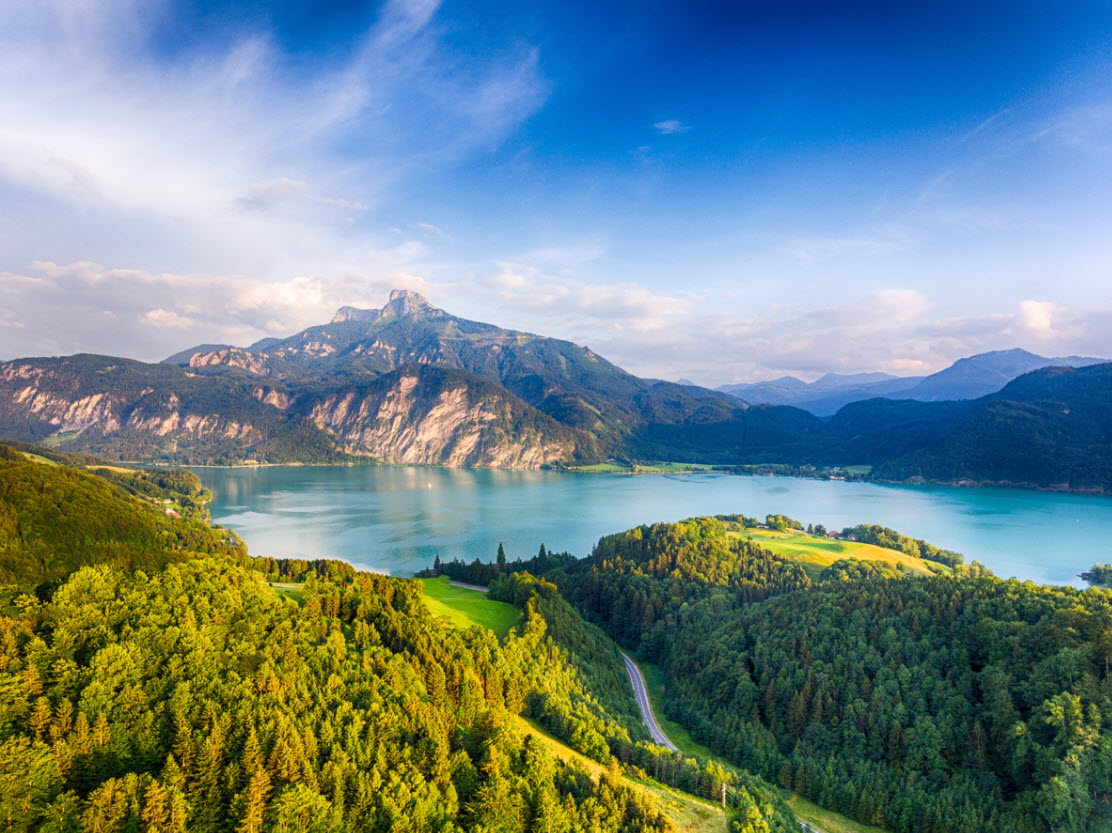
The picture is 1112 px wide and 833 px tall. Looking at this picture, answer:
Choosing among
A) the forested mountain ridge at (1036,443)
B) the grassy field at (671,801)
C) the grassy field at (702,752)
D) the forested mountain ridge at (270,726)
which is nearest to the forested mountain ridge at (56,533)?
the forested mountain ridge at (270,726)

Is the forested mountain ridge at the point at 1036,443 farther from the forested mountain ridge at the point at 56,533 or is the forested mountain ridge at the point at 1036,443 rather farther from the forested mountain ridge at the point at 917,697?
the forested mountain ridge at the point at 56,533

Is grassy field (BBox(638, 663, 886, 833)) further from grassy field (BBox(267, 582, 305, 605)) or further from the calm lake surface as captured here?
the calm lake surface

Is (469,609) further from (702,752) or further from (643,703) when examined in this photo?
(702,752)

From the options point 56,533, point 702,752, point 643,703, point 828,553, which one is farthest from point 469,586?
point 828,553

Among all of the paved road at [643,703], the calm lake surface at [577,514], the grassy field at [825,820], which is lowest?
the paved road at [643,703]

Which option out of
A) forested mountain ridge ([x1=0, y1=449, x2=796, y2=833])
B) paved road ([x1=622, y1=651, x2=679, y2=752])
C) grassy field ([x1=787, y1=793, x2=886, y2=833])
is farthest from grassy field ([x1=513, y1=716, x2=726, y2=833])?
paved road ([x1=622, y1=651, x2=679, y2=752])

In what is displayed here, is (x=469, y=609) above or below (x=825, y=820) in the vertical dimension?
above

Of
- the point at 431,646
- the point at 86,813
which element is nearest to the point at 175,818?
the point at 86,813
